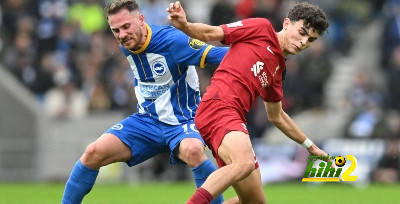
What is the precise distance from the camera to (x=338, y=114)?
2206 centimetres

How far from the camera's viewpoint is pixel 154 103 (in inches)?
413

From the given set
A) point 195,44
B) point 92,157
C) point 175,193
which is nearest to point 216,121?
point 195,44

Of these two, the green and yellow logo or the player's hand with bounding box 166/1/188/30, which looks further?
the green and yellow logo

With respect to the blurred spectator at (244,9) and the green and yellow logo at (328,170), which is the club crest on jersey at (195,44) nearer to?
the green and yellow logo at (328,170)

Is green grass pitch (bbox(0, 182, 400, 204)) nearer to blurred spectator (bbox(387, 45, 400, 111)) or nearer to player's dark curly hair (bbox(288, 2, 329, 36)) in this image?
blurred spectator (bbox(387, 45, 400, 111))

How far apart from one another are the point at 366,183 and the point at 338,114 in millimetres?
2659

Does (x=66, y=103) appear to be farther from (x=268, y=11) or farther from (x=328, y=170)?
(x=328, y=170)

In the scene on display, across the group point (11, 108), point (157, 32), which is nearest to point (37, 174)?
point (11, 108)

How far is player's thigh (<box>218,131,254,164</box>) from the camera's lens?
8.93 meters

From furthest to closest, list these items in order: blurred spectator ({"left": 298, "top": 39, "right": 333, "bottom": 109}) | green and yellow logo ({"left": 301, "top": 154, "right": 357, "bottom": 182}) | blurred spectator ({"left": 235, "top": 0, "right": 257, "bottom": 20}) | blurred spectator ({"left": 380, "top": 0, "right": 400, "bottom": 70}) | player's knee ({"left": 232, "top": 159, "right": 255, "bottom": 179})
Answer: blurred spectator ({"left": 380, "top": 0, "right": 400, "bottom": 70}), blurred spectator ({"left": 235, "top": 0, "right": 257, "bottom": 20}), blurred spectator ({"left": 298, "top": 39, "right": 333, "bottom": 109}), green and yellow logo ({"left": 301, "top": 154, "right": 357, "bottom": 182}), player's knee ({"left": 232, "top": 159, "right": 255, "bottom": 179})

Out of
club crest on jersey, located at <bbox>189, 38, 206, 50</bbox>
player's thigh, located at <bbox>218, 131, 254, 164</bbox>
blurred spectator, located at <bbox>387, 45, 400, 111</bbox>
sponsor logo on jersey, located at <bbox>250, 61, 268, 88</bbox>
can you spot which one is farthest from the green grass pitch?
player's thigh, located at <bbox>218, 131, 254, 164</bbox>

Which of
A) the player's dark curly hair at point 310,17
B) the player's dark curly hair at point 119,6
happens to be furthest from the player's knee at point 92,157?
the player's dark curly hair at point 310,17

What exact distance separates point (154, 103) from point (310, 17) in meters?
1.92

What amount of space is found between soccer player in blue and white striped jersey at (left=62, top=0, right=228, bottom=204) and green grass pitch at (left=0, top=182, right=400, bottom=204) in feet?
15.3
